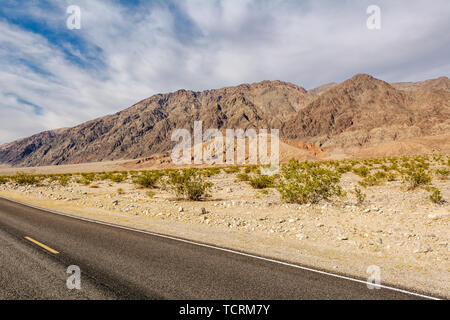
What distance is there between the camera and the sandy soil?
6.07m

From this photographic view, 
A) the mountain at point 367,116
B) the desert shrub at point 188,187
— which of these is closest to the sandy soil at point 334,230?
the desert shrub at point 188,187

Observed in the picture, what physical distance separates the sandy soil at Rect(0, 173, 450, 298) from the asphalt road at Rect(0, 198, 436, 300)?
34.1 inches

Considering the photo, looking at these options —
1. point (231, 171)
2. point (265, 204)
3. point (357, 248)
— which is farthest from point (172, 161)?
point (357, 248)

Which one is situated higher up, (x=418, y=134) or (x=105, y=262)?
(x=418, y=134)

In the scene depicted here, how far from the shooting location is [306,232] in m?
9.01

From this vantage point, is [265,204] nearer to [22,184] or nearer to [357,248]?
[357,248]

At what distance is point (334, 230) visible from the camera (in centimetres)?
899

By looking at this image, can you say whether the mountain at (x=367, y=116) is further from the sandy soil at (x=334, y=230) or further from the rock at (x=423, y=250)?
the rock at (x=423, y=250)

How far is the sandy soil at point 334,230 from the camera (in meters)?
6.07

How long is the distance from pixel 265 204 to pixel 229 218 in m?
3.62

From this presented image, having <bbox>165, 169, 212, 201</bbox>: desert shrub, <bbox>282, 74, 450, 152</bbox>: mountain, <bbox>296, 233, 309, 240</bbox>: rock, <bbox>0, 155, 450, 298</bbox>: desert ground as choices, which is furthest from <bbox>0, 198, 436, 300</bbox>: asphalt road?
<bbox>282, 74, 450, 152</bbox>: mountain

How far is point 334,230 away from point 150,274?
6.77m

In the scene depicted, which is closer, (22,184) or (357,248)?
(357,248)

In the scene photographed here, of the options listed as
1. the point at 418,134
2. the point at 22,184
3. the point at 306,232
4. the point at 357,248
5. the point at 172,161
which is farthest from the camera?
the point at 418,134
